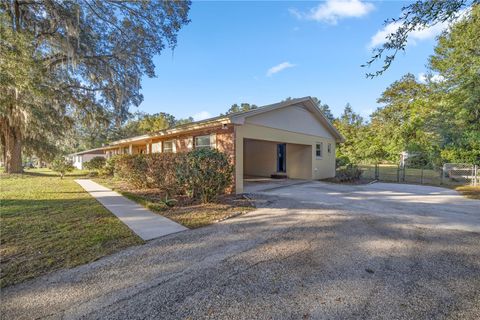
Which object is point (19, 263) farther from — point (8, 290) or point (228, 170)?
point (228, 170)

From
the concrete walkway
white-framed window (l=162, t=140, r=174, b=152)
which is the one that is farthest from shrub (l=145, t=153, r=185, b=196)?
white-framed window (l=162, t=140, r=174, b=152)

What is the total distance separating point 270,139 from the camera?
35.4 ft

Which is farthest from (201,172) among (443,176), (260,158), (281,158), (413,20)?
(443,176)

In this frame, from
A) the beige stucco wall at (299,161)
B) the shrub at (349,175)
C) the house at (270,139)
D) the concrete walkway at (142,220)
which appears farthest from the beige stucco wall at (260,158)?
the concrete walkway at (142,220)

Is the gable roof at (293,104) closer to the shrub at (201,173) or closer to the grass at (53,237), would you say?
the shrub at (201,173)

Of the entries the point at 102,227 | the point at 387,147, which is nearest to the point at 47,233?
the point at 102,227

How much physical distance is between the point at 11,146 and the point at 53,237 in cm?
1901

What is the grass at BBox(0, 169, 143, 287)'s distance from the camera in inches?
134

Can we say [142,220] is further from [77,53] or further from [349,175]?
[349,175]

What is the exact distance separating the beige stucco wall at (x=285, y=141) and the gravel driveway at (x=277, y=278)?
409cm

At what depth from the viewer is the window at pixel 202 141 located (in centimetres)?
1054

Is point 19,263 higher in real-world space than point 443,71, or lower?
lower

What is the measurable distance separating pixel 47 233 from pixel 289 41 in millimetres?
12380

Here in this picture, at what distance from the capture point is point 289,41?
12.1m
